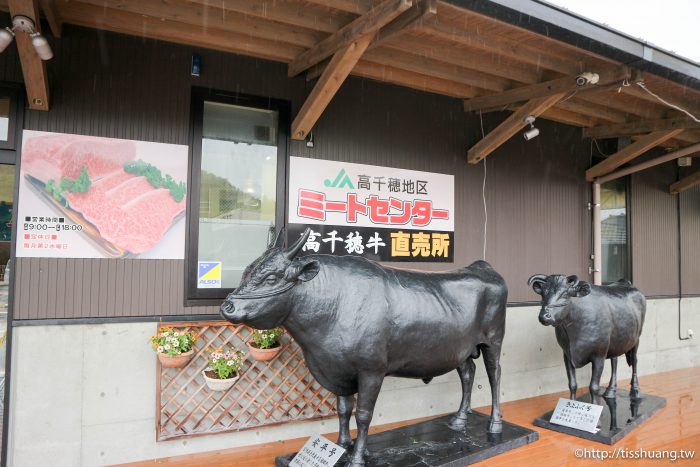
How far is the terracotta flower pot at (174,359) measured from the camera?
10.6 ft

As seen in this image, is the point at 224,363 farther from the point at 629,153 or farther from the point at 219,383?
the point at 629,153

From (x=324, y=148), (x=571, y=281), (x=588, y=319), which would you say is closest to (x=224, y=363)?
(x=324, y=148)

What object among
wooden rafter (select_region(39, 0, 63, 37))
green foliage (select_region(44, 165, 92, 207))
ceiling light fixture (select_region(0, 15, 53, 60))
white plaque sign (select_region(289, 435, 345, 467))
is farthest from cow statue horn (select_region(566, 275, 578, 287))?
wooden rafter (select_region(39, 0, 63, 37))

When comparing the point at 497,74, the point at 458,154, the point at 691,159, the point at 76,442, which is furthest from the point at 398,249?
the point at 691,159

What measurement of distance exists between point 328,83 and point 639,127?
3.70 m

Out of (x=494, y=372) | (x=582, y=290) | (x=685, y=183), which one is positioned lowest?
(x=494, y=372)

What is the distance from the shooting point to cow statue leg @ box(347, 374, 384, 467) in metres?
2.89

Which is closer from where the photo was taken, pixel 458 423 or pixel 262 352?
pixel 262 352

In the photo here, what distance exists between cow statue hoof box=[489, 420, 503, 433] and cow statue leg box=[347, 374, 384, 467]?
4.32ft

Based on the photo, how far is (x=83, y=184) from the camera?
3.27 metres

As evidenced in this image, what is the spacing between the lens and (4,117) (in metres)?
3.16

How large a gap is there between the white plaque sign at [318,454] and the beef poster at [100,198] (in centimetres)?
166

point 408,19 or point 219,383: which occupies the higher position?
point 408,19

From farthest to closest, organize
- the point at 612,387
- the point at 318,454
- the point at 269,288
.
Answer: the point at 612,387 → the point at 318,454 → the point at 269,288
